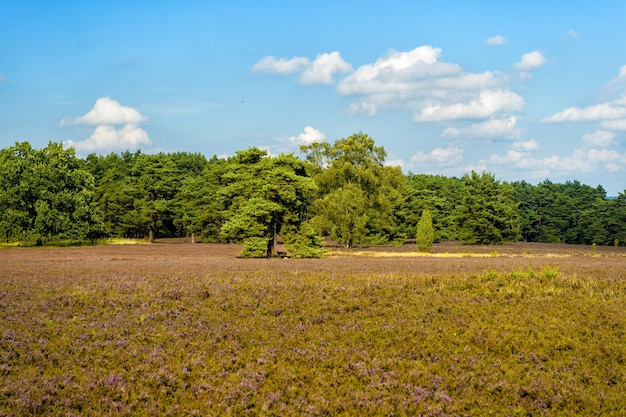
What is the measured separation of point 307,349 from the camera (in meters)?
13.5

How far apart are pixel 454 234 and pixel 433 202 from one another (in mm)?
11214

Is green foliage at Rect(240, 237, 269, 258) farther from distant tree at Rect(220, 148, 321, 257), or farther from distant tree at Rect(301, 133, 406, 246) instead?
distant tree at Rect(301, 133, 406, 246)

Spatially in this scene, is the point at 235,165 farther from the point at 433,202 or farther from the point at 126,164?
the point at 126,164

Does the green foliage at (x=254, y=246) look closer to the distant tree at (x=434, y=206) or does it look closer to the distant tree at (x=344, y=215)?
the distant tree at (x=344, y=215)

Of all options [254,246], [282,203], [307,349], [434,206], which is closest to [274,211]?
[282,203]

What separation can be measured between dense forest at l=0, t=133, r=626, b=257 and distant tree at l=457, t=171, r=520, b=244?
0.19 m

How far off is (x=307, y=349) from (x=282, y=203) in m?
29.7

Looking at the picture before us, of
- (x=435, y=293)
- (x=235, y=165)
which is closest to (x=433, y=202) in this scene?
(x=235, y=165)

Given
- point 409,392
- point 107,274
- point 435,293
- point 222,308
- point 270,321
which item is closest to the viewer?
point 409,392

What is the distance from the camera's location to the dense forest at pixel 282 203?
145 feet

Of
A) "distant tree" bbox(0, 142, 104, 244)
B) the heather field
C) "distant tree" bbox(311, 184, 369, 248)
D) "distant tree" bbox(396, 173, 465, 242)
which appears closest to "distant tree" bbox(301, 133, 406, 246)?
"distant tree" bbox(311, 184, 369, 248)

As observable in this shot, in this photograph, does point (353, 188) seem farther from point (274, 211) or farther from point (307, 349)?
point (307, 349)

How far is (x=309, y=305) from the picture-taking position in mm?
16844

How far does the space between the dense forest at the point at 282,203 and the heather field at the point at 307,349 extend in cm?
2442
